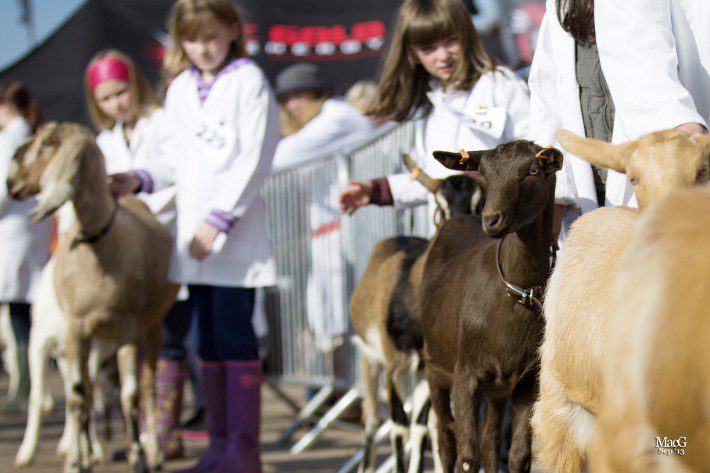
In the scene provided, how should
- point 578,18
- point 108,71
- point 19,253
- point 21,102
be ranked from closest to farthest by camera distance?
point 578,18, point 108,71, point 19,253, point 21,102

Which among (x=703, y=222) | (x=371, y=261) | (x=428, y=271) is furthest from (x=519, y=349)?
(x=371, y=261)

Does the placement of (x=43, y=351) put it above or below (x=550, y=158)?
below

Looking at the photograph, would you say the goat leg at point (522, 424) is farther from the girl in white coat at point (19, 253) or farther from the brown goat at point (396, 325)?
the girl in white coat at point (19, 253)

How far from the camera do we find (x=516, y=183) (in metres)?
3.29

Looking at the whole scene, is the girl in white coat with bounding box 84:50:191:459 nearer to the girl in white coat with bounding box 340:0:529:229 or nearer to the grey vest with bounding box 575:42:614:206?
the girl in white coat with bounding box 340:0:529:229

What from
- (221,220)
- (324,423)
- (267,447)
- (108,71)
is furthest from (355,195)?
(267,447)

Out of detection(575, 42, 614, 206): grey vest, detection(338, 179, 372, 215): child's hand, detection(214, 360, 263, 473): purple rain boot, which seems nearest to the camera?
detection(575, 42, 614, 206): grey vest

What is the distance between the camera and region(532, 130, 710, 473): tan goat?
2.62 meters

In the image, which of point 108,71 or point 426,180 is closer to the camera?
point 426,180

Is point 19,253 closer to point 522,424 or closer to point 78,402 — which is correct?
point 78,402

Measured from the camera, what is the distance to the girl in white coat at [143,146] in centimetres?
666

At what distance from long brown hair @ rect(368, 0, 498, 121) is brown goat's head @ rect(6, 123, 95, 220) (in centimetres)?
163

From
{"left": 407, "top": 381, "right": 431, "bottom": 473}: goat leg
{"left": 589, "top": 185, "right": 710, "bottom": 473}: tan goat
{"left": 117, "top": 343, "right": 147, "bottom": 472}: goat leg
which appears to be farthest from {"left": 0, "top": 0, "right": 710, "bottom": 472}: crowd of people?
{"left": 589, "top": 185, "right": 710, "bottom": 473}: tan goat

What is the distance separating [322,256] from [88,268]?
2.01 m
